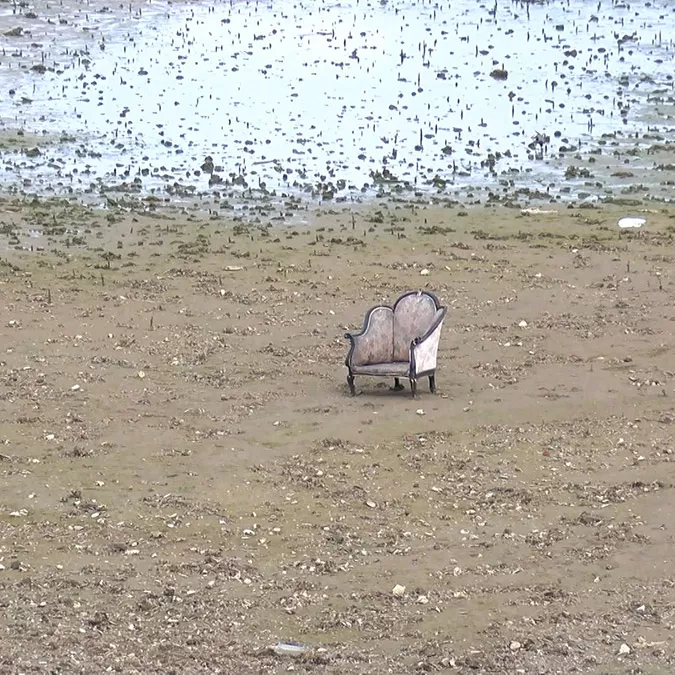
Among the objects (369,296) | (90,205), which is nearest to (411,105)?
(90,205)

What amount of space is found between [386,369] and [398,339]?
474mm

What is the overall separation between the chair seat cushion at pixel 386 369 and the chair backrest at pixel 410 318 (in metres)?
0.19

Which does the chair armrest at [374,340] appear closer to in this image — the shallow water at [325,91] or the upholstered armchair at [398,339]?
the upholstered armchair at [398,339]

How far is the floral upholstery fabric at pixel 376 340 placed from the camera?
11.6m

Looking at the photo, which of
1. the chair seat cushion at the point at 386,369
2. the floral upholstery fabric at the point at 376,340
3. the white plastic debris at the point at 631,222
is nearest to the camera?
the chair seat cushion at the point at 386,369

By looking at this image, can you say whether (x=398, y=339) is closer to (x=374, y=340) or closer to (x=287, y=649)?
(x=374, y=340)

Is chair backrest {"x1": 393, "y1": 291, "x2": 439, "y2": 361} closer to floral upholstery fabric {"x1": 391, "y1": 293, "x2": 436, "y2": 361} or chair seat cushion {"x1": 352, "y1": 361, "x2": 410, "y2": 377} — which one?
floral upholstery fabric {"x1": 391, "y1": 293, "x2": 436, "y2": 361}

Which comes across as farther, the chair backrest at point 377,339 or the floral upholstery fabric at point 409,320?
the floral upholstery fabric at point 409,320

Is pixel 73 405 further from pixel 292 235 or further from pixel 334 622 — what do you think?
pixel 292 235

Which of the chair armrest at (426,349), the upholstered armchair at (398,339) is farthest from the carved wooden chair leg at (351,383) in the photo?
the chair armrest at (426,349)

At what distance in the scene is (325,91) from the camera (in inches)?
1012

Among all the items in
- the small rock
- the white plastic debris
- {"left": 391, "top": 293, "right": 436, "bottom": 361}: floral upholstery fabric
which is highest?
the white plastic debris

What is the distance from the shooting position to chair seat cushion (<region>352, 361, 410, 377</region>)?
11.3 metres

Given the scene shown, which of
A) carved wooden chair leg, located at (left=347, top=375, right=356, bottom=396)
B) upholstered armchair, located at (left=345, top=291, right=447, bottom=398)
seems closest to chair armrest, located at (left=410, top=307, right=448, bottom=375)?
upholstered armchair, located at (left=345, top=291, right=447, bottom=398)
